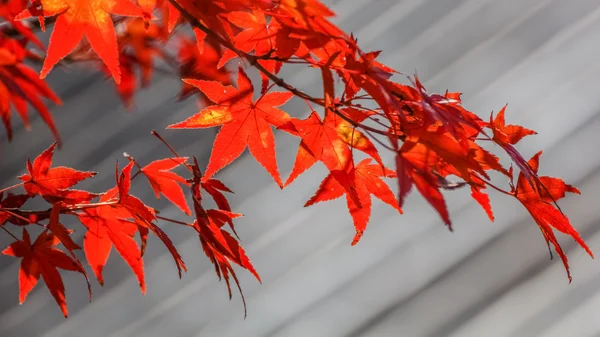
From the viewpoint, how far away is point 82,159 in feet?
5.81

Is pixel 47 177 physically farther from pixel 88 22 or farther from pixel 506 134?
pixel 506 134

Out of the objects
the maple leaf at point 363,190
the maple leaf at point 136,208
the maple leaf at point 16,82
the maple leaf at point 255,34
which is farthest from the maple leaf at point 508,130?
the maple leaf at point 16,82

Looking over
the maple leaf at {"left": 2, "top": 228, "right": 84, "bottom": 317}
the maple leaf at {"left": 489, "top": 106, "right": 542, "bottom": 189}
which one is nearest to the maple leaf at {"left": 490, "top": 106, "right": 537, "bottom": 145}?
the maple leaf at {"left": 489, "top": 106, "right": 542, "bottom": 189}

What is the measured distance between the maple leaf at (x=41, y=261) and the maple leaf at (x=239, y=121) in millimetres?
256

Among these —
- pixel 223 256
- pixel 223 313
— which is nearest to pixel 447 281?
pixel 223 313

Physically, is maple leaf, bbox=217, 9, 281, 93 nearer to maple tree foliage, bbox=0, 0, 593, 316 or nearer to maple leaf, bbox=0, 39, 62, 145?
maple tree foliage, bbox=0, 0, 593, 316

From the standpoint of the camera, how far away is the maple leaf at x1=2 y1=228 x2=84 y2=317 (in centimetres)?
78

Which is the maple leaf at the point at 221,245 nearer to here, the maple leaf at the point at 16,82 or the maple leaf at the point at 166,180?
the maple leaf at the point at 166,180

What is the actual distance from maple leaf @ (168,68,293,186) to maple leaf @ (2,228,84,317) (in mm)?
256

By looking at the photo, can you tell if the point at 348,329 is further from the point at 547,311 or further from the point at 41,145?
the point at 41,145

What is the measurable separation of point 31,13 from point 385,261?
1106 mm

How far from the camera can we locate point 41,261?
807 millimetres

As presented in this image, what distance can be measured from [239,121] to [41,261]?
33cm

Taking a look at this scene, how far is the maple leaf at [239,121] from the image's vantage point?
65 centimetres
